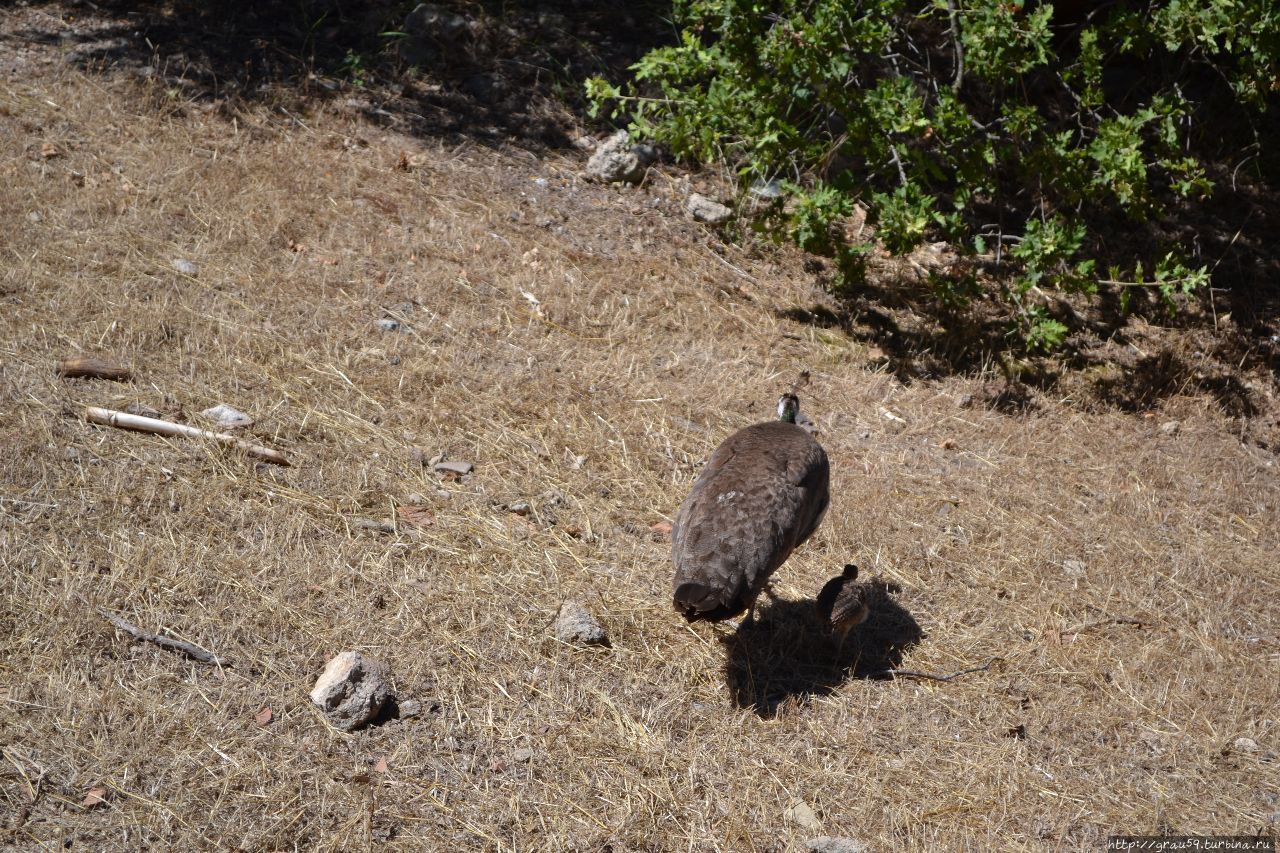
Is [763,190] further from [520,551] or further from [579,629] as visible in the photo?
[579,629]

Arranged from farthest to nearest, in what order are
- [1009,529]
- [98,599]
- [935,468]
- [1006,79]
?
[1006,79] < [935,468] < [1009,529] < [98,599]

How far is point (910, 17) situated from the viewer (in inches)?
367

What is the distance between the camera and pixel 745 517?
4.69m

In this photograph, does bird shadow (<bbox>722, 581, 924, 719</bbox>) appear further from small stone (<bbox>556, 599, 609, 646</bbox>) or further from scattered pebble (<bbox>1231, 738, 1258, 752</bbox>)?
scattered pebble (<bbox>1231, 738, 1258, 752</bbox>)

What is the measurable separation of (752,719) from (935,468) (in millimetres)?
2708

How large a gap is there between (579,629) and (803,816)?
1228mm

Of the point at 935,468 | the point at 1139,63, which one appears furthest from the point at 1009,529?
the point at 1139,63

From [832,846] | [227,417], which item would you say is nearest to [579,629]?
[832,846]

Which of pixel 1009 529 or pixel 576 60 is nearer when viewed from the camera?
pixel 1009 529

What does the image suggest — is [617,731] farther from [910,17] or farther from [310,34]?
[310,34]

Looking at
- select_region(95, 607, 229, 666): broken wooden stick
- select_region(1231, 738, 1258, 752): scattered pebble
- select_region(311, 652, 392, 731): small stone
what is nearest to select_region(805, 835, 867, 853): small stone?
select_region(311, 652, 392, 731): small stone

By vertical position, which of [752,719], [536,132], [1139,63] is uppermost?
[1139,63]

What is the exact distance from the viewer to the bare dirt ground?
158 inches

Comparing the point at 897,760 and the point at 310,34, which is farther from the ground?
the point at 310,34
